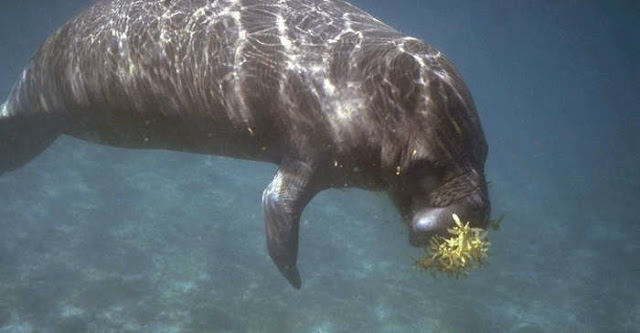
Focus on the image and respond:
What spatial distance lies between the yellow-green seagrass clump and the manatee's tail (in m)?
5.20

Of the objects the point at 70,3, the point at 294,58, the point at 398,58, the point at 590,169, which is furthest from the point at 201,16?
the point at 70,3

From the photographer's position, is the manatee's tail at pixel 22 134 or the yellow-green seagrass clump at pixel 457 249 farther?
the manatee's tail at pixel 22 134

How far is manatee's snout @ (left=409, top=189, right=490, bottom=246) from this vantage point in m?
4.46

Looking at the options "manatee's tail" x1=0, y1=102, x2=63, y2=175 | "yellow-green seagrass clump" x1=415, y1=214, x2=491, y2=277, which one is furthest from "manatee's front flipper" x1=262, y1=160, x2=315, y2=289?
"manatee's tail" x1=0, y1=102, x2=63, y2=175

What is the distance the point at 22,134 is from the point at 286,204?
16.1ft

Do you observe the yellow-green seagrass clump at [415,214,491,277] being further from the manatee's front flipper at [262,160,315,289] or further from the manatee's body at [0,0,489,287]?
the manatee's front flipper at [262,160,315,289]

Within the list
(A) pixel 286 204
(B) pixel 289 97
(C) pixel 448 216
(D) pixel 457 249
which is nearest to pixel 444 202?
(C) pixel 448 216

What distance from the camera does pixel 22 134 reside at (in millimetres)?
7641

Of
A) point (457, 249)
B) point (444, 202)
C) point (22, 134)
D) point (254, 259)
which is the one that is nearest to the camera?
point (457, 249)

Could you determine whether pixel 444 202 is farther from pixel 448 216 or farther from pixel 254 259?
pixel 254 259

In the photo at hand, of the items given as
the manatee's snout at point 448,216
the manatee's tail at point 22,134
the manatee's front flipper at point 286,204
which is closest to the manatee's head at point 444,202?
the manatee's snout at point 448,216

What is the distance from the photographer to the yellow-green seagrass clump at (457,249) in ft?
14.3

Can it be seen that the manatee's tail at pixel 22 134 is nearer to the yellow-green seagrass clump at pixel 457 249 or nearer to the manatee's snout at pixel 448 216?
the manatee's snout at pixel 448 216

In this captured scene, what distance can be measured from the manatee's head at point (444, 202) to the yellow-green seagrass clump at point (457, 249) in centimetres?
7
